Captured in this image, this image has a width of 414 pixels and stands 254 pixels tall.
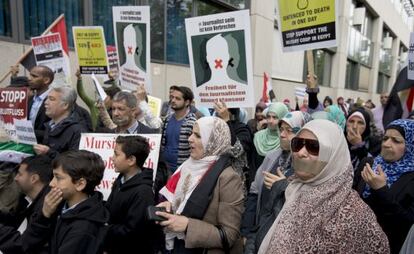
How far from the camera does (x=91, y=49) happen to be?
15.7 feet

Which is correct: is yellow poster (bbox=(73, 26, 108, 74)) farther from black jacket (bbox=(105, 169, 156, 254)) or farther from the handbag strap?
the handbag strap

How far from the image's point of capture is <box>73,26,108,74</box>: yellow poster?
4707 millimetres

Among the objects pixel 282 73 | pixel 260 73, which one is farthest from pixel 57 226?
pixel 282 73

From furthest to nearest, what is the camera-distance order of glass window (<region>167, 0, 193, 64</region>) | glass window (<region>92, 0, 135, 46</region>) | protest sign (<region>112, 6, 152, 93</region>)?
1. glass window (<region>167, 0, 193, 64</region>)
2. glass window (<region>92, 0, 135, 46</region>)
3. protest sign (<region>112, 6, 152, 93</region>)

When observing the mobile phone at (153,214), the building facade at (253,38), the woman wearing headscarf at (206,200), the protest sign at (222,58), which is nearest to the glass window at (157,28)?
the building facade at (253,38)

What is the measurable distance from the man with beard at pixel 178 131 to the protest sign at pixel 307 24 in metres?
1.22

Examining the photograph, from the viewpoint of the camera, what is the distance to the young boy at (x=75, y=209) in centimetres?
180

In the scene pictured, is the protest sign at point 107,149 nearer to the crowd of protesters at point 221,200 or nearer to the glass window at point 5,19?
the crowd of protesters at point 221,200

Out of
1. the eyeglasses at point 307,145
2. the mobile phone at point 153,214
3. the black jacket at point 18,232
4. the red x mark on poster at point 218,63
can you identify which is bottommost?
the black jacket at point 18,232

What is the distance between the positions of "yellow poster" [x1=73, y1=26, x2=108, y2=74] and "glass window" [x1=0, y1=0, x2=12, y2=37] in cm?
133

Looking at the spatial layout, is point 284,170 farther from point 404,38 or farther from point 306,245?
point 404,38

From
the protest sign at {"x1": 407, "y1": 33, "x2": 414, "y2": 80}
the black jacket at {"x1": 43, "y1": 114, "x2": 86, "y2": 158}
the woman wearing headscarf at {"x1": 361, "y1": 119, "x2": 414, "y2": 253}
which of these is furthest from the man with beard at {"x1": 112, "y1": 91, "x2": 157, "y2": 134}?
the protest sign at {"x1": 407, "y1": 33, "x2": 414, "y2": 80}

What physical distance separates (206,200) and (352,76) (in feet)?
74.0

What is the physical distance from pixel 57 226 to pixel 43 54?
321 centimetres
